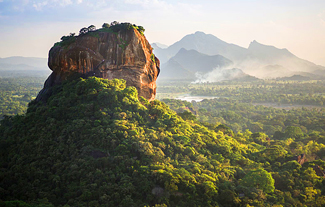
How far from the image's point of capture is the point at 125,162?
19.6m

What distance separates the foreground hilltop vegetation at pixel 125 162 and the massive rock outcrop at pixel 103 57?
1.77 metres

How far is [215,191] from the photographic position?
1814cm

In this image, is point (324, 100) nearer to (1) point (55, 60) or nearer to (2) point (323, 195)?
(2) point (323, 195)

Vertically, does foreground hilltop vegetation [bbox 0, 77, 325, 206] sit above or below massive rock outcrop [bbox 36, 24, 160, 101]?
below

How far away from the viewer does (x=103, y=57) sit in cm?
2927

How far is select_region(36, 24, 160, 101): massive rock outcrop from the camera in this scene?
91.5ft

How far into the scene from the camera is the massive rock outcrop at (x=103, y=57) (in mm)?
27891

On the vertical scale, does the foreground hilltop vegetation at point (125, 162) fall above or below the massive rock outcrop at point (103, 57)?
below

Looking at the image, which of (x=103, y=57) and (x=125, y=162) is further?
(x=103, y=57)

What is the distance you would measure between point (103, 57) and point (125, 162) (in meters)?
14.8

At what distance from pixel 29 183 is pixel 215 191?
13840 mm

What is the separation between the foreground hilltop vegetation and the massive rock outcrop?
1.77 metres

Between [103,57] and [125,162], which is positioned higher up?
[103,57]

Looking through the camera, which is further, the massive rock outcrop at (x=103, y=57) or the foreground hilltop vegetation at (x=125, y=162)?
the massive rock outcrop at (x=103, y=57)
